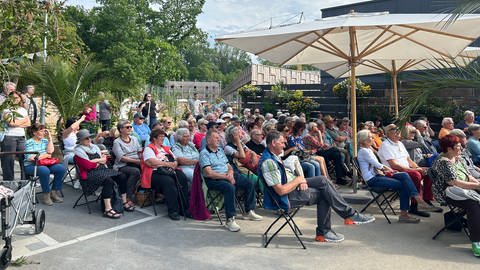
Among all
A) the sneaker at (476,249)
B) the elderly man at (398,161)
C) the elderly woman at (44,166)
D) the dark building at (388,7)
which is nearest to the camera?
the sneaker at (476,249)

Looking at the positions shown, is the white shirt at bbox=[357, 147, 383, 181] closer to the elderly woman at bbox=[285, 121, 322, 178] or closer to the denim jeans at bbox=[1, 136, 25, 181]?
the elderly woman at bbox=[285, 121, 322, 178]

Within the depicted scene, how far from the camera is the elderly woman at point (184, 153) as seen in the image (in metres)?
6.10

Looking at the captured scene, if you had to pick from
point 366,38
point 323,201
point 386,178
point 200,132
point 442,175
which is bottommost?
point 323,201

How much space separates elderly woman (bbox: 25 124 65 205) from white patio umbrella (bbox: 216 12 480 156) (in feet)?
9.98

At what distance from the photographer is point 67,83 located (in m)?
8.95

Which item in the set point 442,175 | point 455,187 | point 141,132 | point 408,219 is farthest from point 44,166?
point 455,187

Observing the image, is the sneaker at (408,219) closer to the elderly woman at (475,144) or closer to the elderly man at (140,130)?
the elderly woman at (475,144)

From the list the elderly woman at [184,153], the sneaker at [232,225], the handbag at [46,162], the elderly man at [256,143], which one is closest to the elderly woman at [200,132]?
the elderly man at [256,143]

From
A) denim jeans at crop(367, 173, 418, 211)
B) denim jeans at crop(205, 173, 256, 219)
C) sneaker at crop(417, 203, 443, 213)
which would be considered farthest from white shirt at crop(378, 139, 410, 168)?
denim jeans at crop(205, 173, 256, 219)

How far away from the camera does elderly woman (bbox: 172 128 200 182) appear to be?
6102 millimetres

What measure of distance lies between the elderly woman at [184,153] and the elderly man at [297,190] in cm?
168

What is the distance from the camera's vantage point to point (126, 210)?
586 cm

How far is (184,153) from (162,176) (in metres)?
0.64

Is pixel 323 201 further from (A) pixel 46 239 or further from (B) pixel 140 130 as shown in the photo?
(B) pixel 140 130
